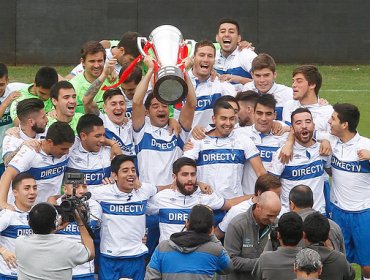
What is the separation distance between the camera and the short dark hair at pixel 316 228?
8391mm

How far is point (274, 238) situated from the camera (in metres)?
8.85

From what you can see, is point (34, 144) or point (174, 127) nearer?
point (34, 144)

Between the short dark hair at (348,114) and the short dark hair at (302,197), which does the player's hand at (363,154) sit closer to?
the short dark hair at (348,114)

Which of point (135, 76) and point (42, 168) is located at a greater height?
point (135, 76)

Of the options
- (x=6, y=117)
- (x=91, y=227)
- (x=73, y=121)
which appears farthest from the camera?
(x=6, y=117)

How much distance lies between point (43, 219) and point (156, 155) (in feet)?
10.2

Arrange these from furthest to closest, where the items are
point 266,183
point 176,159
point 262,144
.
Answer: point 262,144, point 176,159, point 266,183

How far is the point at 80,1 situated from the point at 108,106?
11765 millimetres

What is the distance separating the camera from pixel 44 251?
8.23 m

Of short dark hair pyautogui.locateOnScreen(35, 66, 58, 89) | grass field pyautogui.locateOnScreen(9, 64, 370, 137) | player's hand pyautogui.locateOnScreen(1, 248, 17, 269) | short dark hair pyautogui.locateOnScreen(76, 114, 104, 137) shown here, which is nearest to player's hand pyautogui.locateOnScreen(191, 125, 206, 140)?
short dark hair pyautogui.locateOnScreen(76, 114, 104, 137)

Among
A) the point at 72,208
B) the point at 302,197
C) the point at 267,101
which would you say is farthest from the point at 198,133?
the point at 72,208

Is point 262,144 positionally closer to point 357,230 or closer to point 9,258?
point 357,230

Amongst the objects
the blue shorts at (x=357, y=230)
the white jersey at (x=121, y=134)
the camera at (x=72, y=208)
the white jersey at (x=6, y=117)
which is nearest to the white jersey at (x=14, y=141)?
the white jersey at (x=121, y=134)

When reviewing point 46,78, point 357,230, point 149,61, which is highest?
point 149,61
